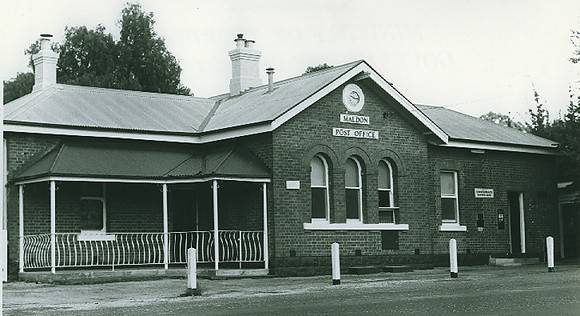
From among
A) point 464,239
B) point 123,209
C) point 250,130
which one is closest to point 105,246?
point 123,209

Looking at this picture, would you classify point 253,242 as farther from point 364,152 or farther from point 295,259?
point 364,152

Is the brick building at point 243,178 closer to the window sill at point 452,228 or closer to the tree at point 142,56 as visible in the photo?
the window sill at point 452,228

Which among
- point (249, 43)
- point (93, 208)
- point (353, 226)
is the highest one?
point (249, 43)

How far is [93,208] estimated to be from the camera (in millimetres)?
22891

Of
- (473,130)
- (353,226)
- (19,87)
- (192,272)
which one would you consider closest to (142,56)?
(19,87)

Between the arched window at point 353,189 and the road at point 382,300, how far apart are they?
18.8ft

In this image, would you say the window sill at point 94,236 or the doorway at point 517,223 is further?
the doorway at point 517,223

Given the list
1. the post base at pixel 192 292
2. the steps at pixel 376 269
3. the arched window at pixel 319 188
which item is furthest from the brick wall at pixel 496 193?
the post base at pixel 192 292

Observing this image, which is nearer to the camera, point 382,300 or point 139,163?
point 382,300

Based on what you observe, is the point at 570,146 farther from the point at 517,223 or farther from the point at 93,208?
the point at 93,208

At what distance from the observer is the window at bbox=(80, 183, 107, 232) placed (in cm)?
2270

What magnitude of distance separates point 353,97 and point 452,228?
5.55 metres

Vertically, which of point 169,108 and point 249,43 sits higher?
point 249,43

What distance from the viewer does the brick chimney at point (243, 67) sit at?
28.7 meters
